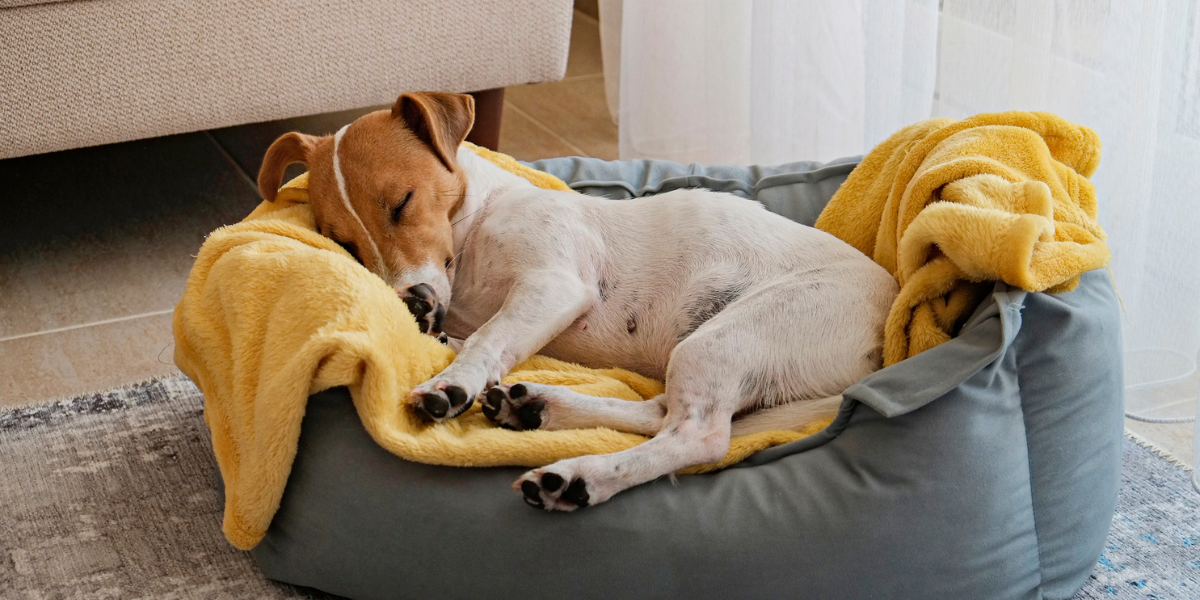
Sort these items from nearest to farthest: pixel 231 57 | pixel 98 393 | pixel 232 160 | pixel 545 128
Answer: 1. pixel 98 393
2. pixel 231 57
3. pixel 232 160
4. pixel 545 128

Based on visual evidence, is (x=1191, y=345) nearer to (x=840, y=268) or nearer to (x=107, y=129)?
(x=840, y=268)

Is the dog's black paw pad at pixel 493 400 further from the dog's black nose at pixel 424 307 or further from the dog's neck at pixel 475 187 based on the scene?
the dog's neck at pixel 475 187

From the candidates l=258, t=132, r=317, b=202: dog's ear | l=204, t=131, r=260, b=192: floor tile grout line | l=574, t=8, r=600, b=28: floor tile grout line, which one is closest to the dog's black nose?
l=258, t=132, r=317, b=202: dog's ear

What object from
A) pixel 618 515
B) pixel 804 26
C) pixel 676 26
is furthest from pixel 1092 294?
pixel 676 26

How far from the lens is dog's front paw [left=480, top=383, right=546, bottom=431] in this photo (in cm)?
193

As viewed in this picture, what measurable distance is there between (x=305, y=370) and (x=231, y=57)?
5.42 feet

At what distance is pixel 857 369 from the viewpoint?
2029 millimetres

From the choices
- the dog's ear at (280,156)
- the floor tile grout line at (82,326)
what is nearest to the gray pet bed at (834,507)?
the dog's ear at (280,156)

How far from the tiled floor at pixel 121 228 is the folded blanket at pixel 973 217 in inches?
70.6

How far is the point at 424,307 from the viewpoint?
6.98 feet

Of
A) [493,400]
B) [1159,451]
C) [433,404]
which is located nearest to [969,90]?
[1159,451]

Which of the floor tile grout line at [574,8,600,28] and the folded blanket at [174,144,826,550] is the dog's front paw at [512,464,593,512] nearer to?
the folded blanket at [174,144,826,550]

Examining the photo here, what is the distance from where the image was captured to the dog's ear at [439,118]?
2.26 metres

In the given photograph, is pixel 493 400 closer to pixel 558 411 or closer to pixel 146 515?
pixel 558 411
